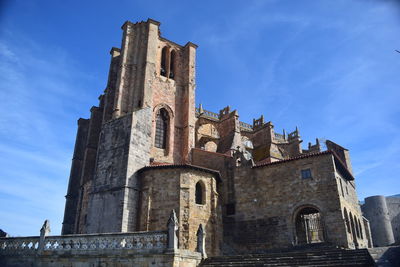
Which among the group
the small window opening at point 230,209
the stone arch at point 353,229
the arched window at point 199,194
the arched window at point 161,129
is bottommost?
the stone arch at point 353,229

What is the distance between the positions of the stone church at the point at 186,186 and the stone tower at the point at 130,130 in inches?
3.4

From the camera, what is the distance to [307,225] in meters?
23.8

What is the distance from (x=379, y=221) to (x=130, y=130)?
27696mm

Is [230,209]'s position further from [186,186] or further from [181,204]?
[181,204]

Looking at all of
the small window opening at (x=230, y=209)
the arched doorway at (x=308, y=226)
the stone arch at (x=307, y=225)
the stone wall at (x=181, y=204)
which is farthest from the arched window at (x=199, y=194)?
the arched doorway at (x=308, y=226)

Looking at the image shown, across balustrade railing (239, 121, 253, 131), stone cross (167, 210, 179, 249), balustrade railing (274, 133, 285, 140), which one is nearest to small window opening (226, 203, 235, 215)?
stone cross (167, 210, 179, 249)

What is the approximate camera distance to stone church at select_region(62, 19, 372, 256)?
19.3 meters

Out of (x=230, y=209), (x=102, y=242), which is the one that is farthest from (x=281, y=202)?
(x=102, y=242)

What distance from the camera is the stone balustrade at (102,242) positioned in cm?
1327

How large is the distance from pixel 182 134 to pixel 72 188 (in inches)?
436

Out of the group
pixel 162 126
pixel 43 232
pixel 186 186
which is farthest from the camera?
pixel 162 126

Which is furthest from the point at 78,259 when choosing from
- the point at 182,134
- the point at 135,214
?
the point at 182,134

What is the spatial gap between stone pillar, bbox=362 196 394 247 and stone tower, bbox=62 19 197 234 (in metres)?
21.4

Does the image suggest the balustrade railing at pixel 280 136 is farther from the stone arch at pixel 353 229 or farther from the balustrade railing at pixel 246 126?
the stone arch at pixel 353 229
